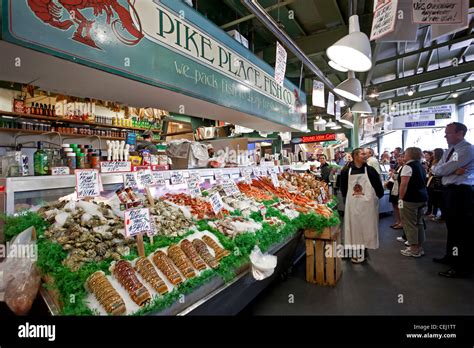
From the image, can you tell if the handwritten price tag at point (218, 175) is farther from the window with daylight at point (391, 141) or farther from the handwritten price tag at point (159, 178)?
the window with daylight at point (391, 141)

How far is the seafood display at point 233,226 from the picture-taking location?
250 centimetres

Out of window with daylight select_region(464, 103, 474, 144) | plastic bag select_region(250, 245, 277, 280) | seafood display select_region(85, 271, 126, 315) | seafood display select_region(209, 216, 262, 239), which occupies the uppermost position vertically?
window with daylight select_region(464, 103, 474, 144)

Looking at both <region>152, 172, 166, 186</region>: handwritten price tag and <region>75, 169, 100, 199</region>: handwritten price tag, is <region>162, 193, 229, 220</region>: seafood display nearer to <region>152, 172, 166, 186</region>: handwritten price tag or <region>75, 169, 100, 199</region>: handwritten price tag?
<region>152, 172, 166, 186</region>: handwritten price tag

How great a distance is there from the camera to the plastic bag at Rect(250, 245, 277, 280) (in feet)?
7.35

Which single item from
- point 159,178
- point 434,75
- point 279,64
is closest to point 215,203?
point 159,178

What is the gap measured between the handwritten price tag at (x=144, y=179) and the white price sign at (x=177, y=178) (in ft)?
0.97

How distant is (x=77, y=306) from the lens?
136 cm

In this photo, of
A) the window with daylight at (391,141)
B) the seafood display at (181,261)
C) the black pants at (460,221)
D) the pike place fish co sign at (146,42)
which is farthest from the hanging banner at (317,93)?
the window with daylight at (391,141)

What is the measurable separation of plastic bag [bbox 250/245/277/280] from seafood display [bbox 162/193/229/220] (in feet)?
2.35

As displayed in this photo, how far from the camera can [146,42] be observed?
2525 mm

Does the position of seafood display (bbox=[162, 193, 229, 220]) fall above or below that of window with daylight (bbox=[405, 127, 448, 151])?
below

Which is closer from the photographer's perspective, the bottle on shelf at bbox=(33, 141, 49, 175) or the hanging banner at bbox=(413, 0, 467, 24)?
the bottle on shelf at bbox=(33, 141, 49, 175)

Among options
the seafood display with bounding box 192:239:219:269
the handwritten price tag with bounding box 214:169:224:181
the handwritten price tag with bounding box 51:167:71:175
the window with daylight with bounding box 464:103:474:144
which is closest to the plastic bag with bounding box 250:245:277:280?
the seafood display with bounding box 192:239:219:269
